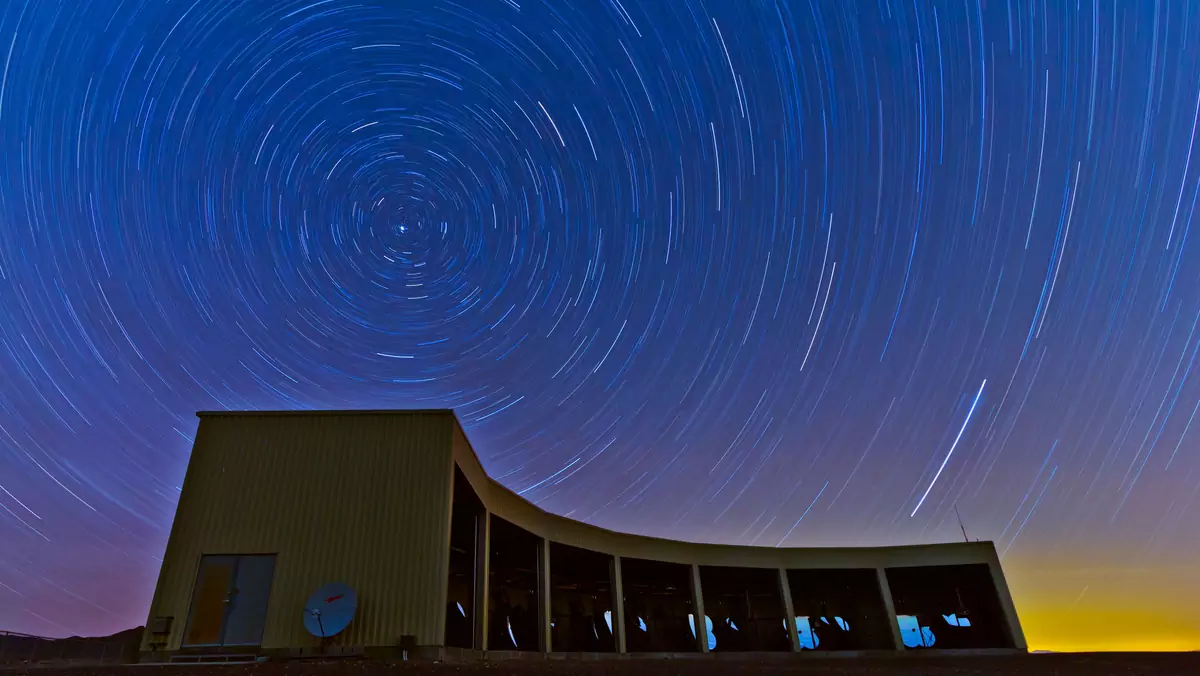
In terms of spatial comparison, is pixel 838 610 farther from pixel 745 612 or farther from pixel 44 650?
pixel 44 650

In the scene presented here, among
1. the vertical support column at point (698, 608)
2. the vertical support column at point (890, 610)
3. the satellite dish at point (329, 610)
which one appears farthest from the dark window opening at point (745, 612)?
Answer: the satellite dish at point (329, 610)

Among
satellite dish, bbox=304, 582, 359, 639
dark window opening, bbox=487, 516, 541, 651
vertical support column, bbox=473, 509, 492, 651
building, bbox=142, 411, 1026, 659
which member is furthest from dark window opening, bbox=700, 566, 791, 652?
satellite dish, bbox=304, 582, 359, 639

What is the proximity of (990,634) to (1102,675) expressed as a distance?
21611 millimetres

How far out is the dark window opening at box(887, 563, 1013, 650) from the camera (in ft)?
86.3

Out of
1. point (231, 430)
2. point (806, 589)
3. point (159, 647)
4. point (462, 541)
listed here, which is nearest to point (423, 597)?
point (159, 647)

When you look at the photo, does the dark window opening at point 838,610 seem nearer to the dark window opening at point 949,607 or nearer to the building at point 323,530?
the dark window opening at point 949,607

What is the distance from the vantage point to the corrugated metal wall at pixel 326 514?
11.4 m

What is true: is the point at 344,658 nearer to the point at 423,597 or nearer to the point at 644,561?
the point at 423,597

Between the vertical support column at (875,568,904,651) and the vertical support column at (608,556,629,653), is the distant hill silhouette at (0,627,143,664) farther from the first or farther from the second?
the vertical support column at (875,568,904,651)

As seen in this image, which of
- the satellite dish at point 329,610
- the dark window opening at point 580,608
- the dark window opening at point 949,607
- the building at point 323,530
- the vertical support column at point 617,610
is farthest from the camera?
the dark window opening at point 580,608

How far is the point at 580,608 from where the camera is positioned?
28562mm

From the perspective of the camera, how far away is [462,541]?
2009 centimetres

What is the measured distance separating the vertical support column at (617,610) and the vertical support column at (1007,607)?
53.3 feet

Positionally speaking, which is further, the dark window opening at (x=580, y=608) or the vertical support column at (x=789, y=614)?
the dark window opening at (x=580, y=608)
